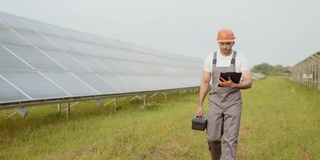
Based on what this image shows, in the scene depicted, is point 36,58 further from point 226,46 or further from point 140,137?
point 226,46

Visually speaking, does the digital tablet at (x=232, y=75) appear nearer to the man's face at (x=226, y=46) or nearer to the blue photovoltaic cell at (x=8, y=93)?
the man's face at (x=226, y=46)

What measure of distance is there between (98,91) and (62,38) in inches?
166

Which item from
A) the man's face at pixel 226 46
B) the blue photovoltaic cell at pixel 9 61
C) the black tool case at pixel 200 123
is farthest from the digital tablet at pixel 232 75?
the blue photovoltaic cell at pixel 9 61

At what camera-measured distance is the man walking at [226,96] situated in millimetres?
4164

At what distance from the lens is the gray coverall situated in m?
4.17

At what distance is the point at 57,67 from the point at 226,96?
594 cm

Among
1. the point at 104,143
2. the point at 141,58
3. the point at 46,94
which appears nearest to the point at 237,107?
the point at 104,143

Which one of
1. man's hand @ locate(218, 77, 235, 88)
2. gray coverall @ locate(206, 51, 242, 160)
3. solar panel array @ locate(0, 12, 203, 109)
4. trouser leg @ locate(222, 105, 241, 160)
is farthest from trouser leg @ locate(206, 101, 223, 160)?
solar panel array @ locate(0, 12, 203, 109)

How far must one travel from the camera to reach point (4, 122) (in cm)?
773

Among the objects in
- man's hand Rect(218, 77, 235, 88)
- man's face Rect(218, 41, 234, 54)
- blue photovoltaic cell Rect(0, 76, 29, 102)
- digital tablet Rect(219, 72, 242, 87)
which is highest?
man's face Rect(218, 41, 234, 54)

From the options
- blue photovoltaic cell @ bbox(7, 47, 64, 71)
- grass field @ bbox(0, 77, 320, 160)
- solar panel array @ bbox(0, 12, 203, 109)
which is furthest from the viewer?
blue photovoltaic cell @ bbox(7, 47, 64, 71)

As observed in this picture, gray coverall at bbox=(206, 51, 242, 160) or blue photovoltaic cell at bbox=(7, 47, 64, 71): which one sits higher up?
blue photovoltaic cell at bbox=(7, 47, 64, 71)

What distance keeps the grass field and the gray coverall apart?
3.16 feet

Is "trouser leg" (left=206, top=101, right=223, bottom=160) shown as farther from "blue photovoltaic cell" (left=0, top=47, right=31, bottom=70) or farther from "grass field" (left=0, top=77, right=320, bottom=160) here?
"blue photovoltaic cell" (left=0, top=47, right=31, bottom=70)
